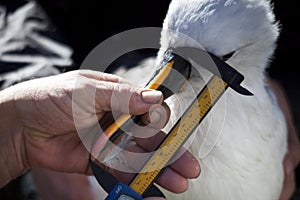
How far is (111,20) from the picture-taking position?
2594 millimetres

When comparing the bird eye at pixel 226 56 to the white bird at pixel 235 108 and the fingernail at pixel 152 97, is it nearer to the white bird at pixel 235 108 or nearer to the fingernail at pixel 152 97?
the white bird at pixel 235 108

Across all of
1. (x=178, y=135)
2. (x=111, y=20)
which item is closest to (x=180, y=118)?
(x=178, y=135)

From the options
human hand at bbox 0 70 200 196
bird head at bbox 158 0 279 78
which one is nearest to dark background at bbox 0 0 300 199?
human hand at bbox 0 70 200 196

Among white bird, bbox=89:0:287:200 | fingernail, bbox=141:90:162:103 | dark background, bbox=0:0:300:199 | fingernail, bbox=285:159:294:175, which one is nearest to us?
fingernail, bbox=141:90:162:103

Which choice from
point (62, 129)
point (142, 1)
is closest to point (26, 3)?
point (142, 1)

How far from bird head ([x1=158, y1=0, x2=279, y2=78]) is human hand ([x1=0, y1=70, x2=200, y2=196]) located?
16 cm

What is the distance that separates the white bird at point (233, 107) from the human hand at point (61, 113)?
0.12m

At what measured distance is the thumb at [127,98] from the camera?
123cm

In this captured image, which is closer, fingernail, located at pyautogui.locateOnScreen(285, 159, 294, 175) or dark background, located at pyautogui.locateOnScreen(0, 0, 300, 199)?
fingernail, located at pyautogui.locateOnScreen(285, 159, 294, 175)

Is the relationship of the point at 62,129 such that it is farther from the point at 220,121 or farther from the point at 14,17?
the point at 14,17

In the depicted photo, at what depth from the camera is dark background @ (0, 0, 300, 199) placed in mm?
2420

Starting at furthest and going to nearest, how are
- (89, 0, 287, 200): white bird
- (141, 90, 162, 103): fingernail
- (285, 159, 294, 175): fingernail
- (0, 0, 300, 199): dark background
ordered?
(0, 0, 300, 199): dark background
(285, 159, 294, 175): fingernail
(89, 0, 287, 200): white bird
(141, 90, 162, 103): fingernail

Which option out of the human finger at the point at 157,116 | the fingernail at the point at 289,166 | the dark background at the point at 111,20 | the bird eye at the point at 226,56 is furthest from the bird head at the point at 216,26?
the dark background at the point at 111,20

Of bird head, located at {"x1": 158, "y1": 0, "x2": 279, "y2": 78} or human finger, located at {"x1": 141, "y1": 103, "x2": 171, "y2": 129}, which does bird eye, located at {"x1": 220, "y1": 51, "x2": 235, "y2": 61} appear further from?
human finger, located at {"x1": 141, "y1": 103, "x2": 171, "y2": 129}
